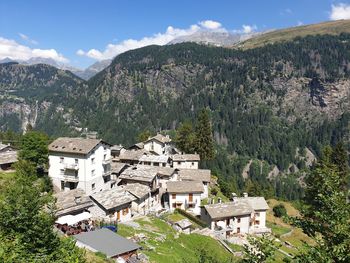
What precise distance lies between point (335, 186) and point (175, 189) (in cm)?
5091

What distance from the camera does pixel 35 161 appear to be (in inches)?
2803

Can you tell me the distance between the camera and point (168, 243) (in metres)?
46.9

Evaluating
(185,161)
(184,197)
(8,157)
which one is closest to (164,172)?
(184,197)

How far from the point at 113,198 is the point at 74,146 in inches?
582

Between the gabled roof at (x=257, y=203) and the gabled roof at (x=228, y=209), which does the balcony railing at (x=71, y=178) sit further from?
the gabled roof at (x=257, y=203)

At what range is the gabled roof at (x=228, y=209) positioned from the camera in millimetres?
63344

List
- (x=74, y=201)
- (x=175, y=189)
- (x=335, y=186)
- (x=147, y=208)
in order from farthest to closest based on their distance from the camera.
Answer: (x=175, y=189), (x=147, y=208), (x=74, y=201), (x=335, y=186)

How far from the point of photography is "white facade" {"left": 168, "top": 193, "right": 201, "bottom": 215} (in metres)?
68.8

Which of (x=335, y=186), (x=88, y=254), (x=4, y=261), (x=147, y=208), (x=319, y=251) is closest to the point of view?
(x=4, y=261)

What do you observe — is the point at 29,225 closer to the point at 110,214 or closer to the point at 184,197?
the point at 110,214

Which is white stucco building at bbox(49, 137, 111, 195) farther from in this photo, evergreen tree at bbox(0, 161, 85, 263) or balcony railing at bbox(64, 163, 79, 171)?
evergreen tree at bbox(0, 161, 85, 263)

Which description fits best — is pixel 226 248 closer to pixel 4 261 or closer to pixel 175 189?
pixel 175 189

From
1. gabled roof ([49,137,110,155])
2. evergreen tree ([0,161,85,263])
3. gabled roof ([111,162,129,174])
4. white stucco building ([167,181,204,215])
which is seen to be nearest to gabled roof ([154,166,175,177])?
white stucco building ([167,181,204,215])

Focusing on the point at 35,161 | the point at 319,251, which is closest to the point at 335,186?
the point at 319,251
